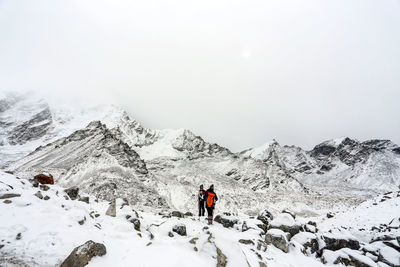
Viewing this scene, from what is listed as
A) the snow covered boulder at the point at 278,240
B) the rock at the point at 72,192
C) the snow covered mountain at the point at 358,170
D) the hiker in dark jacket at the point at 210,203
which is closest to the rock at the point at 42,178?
the rock at the point at 72,192

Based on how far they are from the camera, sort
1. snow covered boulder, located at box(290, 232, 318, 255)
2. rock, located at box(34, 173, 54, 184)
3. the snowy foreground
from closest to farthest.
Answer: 1. the snowy foreground
2. rock, located at box(34, 173, 54, 184)
3. snow covered boulder, located at box(290, 232, 318, 255)

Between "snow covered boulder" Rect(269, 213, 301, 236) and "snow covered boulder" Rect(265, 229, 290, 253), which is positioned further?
"snow covered boulder" Rect(269, 213, 301, 236)

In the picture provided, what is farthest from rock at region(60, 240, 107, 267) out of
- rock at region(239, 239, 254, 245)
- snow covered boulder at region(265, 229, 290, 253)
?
snow covered boulder at region(265, 229, 290, 253)

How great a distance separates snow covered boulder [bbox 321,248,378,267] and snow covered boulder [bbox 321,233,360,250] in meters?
0.91

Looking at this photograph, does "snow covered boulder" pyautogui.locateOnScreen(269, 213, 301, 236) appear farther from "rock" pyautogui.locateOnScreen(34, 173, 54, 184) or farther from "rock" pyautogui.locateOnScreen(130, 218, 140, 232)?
"rock" pyautogui.locateOnScreen(34, 173, 54, 184)

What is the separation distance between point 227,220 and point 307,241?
4628mm

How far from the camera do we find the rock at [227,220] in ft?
43.3

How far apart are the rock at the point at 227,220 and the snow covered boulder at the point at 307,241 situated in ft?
11.2

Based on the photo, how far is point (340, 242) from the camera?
38.0 ft

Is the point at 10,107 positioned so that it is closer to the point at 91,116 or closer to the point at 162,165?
the point at 91,116

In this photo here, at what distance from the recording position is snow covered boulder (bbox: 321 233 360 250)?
11523mm

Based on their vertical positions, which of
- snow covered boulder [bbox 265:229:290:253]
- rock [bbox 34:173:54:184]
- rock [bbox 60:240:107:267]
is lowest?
rock [bbox 60:240:107:267]

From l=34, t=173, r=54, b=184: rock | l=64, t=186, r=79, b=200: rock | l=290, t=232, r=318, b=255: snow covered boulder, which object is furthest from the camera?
l=64, t=186, r=79, b=200: rock

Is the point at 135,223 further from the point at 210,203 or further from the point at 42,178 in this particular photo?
the point at 42,178
